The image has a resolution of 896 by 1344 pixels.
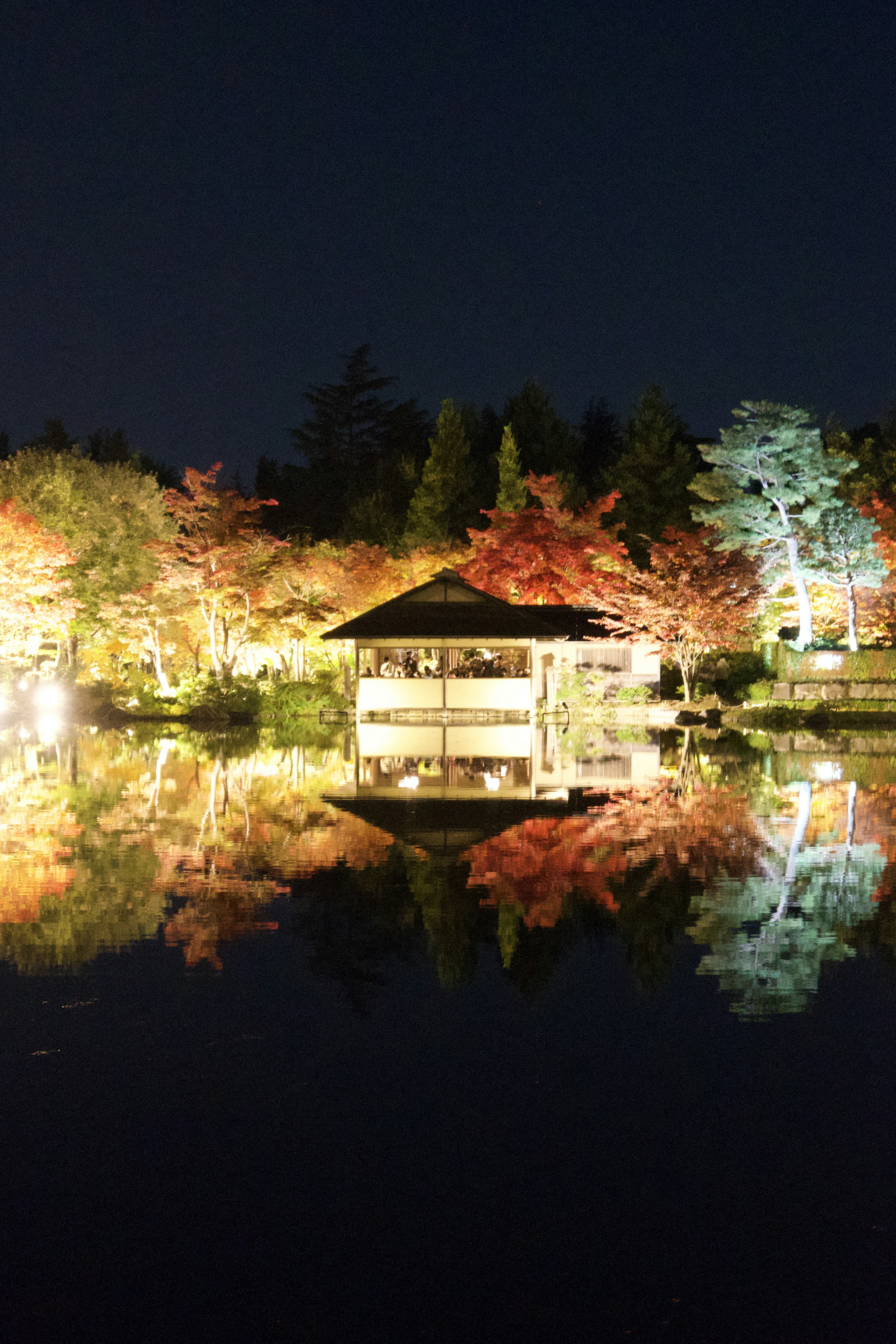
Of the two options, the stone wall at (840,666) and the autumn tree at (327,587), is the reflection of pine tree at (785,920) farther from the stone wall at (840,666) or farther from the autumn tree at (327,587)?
the autumn tree at (327,587)

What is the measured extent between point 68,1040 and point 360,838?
6.45m

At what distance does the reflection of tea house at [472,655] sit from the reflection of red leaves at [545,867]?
59.3ft

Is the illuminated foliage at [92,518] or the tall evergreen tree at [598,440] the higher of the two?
the tall evergreen tree at [598,440]

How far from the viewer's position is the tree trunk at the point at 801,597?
36188mm

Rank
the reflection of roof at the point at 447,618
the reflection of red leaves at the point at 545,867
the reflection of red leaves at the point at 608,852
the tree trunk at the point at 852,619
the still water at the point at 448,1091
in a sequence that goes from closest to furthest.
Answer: the still water at the point at 448,1091 < the reflection of red leaves at the point at 545,867 < the reflection of red leaves at the point at 608,852 < the reflection of roof at the point at 447,618 < the tree trunk at the point at 852,619

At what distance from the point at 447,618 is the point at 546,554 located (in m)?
7.81

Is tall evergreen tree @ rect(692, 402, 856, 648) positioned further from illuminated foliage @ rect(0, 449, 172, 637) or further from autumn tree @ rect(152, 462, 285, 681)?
illuminated foliage @ rect(0, 449, 172, 637)

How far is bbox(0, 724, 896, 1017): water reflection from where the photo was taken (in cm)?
758

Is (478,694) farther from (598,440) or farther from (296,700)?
(598,440)

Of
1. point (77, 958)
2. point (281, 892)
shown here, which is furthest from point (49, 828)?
point (77, 958)

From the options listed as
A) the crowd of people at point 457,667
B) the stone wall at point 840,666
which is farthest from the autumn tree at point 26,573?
the stone wall at point 840,666

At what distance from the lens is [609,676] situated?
122 feet

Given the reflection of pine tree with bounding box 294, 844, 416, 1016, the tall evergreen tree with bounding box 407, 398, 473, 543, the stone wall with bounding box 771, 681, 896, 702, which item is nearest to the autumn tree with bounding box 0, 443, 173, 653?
the tall evergreen tree with bounding box 407, 398, 473, 543

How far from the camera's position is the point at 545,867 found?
10.4 metres
